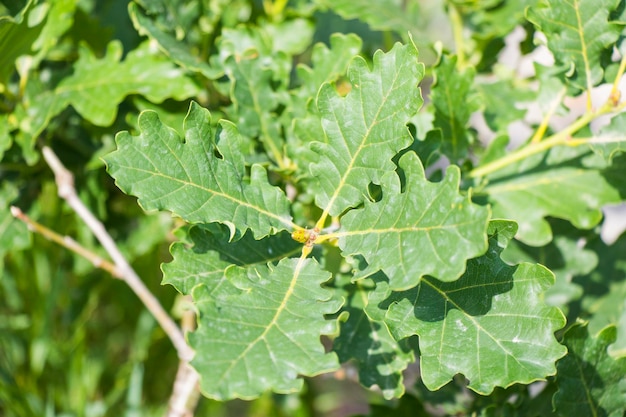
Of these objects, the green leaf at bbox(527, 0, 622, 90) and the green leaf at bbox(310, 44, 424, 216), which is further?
the green leaf at bbox(527, 0, 622, 90)

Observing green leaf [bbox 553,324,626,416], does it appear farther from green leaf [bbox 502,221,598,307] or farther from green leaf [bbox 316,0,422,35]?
green leaf [bbox 316,0,422,35]

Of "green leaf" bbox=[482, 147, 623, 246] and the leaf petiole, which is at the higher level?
the leaf petiole

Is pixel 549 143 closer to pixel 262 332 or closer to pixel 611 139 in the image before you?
pixel 611 139

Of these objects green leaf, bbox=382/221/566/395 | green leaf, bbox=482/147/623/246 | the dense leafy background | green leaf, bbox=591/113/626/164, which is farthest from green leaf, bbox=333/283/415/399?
green leaf, bbox=591/113/626/164

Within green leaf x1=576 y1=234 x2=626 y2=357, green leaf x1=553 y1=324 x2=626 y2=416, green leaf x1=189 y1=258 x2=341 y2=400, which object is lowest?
green leaf x1=576 y1=234 x2=626 y2=357

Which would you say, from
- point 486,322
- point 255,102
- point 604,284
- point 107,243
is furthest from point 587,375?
point 107,243

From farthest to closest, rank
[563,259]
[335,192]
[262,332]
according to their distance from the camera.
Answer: [563,259] < [335,192] < [262,332]
